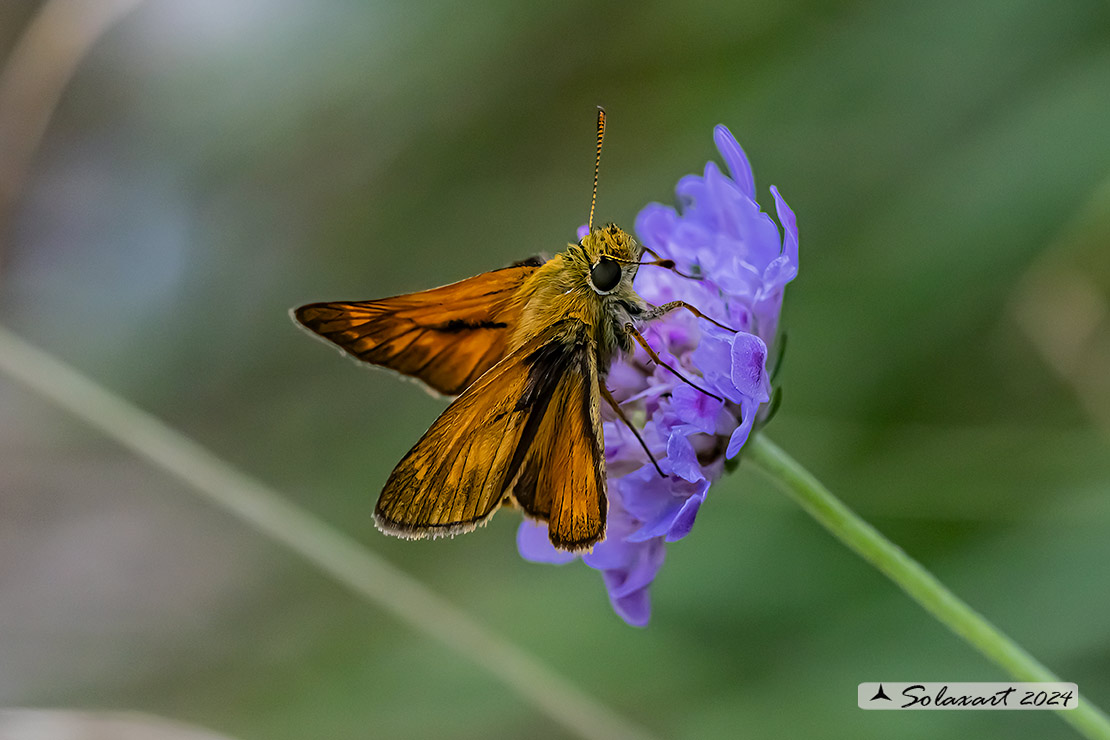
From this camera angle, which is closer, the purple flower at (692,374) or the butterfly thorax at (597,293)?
the purple flower at (692,374)

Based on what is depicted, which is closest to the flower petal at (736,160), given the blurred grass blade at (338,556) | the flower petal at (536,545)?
the flower petal at (536,545)

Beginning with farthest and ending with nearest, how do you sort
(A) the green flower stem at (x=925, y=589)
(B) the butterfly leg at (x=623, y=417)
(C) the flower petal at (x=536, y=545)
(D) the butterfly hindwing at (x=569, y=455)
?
(C) the flower petal at (x=536, y=545) → (B) the butterfly leg at (x=623, y=417) → (D) the butterfly hindwing at (x=569, y=455) → (A) the green flower stem at (x=925, y=589)

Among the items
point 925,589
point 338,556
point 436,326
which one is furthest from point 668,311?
point 338,556

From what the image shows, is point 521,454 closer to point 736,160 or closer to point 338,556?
point 736,160

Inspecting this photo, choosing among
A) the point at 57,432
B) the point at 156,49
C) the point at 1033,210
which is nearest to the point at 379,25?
the point at 156,49

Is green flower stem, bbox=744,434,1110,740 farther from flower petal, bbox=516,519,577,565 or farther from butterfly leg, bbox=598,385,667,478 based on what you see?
flower petal, bbox=516,519,577,565

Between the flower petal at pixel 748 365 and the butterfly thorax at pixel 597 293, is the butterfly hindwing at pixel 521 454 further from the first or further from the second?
the flower petal at pixel 748 365

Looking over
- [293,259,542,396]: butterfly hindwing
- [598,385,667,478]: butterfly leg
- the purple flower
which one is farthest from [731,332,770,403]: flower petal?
[293,259,542,396]: butterfly hindwing
